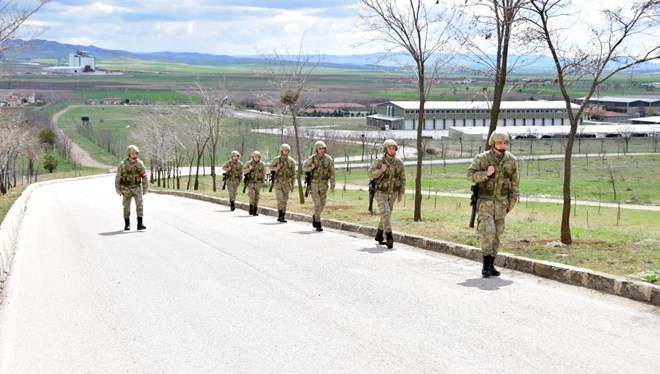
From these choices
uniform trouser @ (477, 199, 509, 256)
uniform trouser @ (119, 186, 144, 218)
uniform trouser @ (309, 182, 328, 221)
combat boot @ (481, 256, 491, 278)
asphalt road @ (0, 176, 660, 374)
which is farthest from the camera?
uniform trouser @ (119, 186, 144, 218)

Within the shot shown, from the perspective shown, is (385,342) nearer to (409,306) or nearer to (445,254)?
(409,306)

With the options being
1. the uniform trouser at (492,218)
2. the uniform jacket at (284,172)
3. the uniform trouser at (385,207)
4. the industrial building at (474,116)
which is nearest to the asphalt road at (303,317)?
the uniform trouser at (385,207)

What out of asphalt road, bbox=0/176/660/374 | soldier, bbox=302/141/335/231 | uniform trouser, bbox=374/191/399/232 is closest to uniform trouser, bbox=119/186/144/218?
soldier, bbox=302/141/335/231

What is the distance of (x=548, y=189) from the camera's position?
58719 millimetres

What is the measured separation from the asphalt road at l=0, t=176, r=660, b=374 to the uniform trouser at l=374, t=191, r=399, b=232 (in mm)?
492

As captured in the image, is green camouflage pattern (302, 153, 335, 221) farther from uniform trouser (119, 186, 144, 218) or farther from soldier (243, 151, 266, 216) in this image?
soldier (243, 151, 266, 216)

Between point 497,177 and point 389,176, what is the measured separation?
3966mm

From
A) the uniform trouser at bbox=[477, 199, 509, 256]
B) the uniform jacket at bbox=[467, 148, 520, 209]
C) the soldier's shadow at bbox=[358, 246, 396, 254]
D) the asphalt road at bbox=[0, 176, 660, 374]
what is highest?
the uniform jacket at bbox=[467, 148, 520, 209]

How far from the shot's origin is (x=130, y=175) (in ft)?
67.6

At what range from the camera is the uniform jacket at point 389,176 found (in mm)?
16516

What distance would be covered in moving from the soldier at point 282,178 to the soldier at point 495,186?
406 inches

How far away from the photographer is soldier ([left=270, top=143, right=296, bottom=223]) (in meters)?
22.8

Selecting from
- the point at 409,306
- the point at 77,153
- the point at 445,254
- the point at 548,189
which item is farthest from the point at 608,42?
the point at 77,153

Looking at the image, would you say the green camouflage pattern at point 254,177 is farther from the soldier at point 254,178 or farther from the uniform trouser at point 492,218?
the uniform trouser at point 492,218
